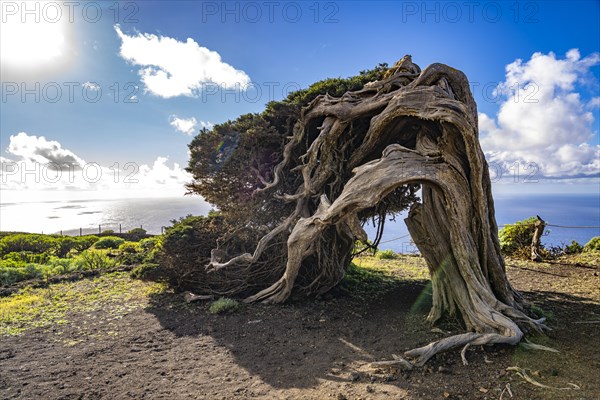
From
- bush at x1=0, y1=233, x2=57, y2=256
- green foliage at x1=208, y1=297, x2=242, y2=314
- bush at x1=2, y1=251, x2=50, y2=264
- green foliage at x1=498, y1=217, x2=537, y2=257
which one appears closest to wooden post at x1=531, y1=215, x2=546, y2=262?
green foliage at x1=498, y1=217, x2=537, y2=257

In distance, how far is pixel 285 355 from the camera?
553 centimetres

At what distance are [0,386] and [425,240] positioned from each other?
7.47 m

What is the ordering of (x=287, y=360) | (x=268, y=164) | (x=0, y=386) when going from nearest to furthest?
1. (x=0, y=386)
2. (x=287, y=360)
3. (x=268, y=164)

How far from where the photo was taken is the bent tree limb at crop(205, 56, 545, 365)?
5.89m

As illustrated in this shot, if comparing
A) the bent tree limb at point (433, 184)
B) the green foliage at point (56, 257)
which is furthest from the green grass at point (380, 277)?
the green foliage at point (56, 257)

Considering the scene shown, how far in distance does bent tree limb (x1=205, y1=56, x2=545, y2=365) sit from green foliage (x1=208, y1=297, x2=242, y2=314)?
0.84 metres

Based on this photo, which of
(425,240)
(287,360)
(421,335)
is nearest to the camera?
(287,360)

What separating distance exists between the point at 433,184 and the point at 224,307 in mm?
5398

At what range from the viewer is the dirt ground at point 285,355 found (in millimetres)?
4234

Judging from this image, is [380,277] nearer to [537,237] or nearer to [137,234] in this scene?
[537,237]

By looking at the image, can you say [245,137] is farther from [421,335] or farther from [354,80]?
[421,335]

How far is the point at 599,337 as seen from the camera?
215 inches

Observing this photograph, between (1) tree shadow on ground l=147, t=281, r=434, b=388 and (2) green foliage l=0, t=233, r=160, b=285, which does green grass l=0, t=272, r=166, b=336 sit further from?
(2) green foliage l=0, t=233, r=160, b=285

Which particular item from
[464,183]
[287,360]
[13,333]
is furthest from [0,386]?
[464,183]
